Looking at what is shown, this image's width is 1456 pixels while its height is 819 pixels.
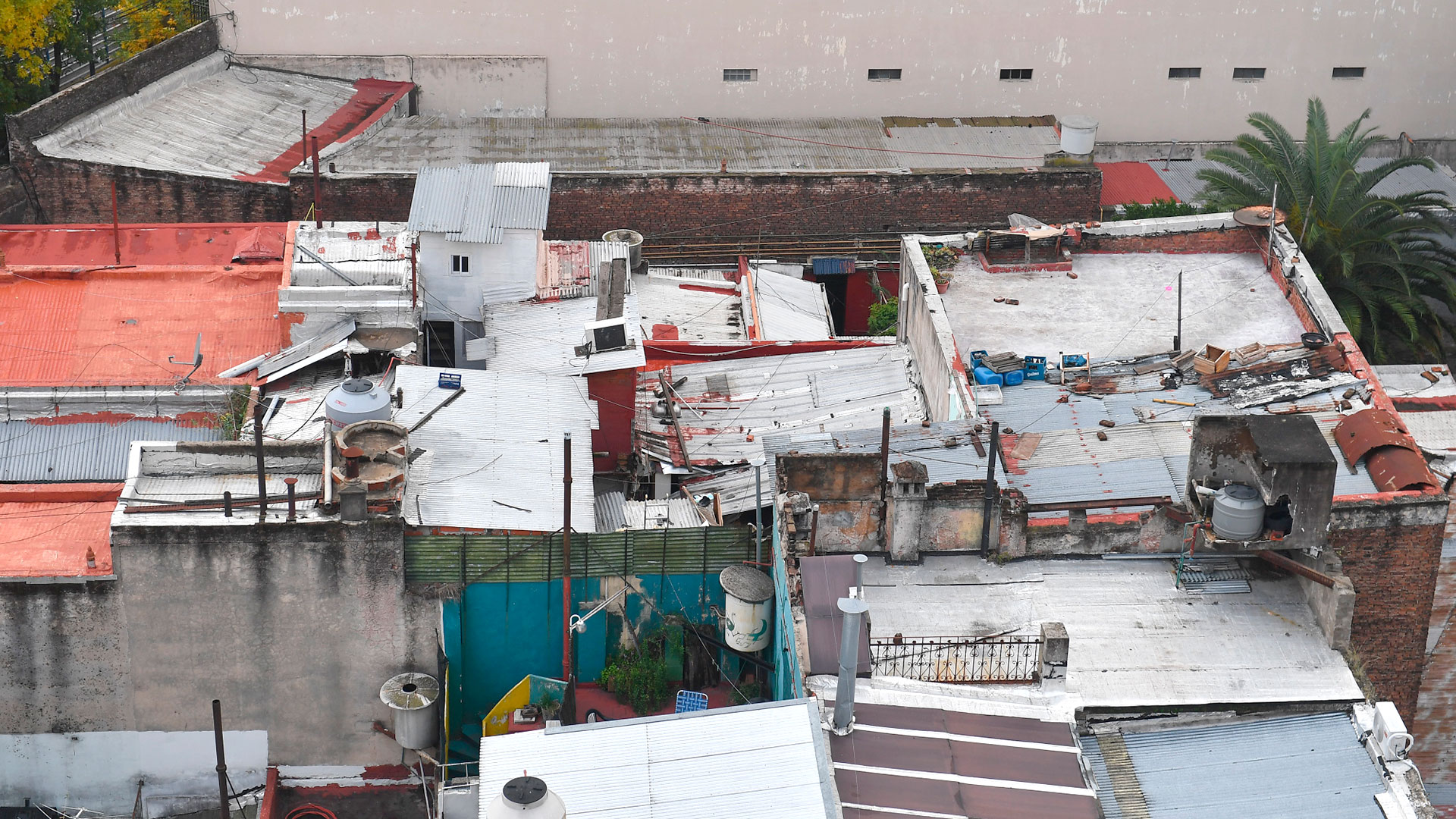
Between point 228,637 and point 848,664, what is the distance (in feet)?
40.7

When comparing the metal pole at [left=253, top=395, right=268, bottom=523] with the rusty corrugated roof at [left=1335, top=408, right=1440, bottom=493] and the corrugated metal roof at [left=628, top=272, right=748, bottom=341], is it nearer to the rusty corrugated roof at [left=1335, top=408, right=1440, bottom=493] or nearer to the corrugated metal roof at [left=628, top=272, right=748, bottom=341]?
the corrugated metal roof at [left=628, top=272, right=748, bottom=341]

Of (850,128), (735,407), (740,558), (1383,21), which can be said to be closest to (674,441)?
(735,407)

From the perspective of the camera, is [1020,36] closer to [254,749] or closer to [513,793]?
[254,749]

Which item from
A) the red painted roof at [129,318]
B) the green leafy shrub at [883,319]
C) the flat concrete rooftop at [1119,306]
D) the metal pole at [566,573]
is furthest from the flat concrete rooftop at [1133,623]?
the green leafy shrub at [883,319]

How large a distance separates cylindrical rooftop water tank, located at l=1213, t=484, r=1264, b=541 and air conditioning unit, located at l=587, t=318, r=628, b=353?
15.6 metres

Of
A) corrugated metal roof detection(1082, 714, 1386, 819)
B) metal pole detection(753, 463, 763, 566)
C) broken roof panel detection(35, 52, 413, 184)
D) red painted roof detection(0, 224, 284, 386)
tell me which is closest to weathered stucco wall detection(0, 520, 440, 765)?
metal pole detection(753, 463, 763, 566)

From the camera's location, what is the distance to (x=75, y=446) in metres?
37.4

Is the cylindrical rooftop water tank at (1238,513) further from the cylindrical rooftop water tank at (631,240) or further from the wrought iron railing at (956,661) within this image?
the cylindrical rooftop water tank at (631,240)

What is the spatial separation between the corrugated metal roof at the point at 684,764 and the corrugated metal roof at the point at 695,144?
1220 inches

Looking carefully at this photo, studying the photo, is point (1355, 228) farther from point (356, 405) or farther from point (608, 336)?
point (356, 405)

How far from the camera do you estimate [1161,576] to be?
1155 inches

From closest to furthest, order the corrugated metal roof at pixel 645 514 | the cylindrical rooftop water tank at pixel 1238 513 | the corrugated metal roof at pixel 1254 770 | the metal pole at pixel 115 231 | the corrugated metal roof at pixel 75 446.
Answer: the corrugated metal roof at pixel 1254 770 → the cylindrical rooftop water tank at pixel 1238 513 → the corrugated metal roof at pixel 645 514 → the corrugated metal roof at pixel 75 446 → the metal pole at pixel 115 231

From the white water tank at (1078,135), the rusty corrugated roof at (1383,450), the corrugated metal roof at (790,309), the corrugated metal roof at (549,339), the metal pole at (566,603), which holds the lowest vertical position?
the metal pole at (566,603)

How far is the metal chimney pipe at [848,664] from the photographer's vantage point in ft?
79.3
